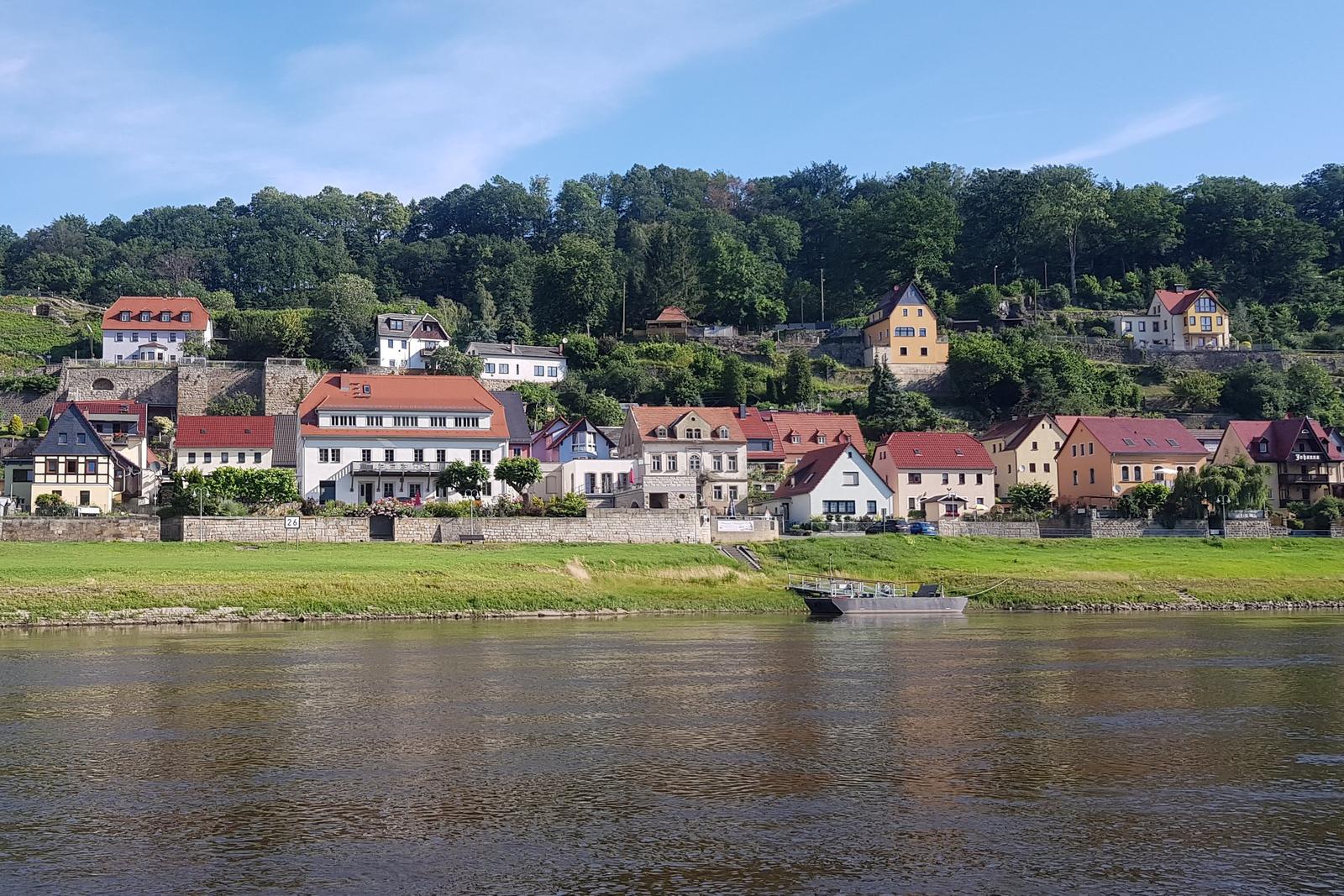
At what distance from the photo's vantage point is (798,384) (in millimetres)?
96562

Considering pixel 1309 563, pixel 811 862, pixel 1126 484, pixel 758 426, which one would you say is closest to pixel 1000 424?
pixel 1126 484

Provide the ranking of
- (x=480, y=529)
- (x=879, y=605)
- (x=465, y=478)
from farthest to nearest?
(x=465, y=478) < (x=480, y=529) < (x=879, y=605)

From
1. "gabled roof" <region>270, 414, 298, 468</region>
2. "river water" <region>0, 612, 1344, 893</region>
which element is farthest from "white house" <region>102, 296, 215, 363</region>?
"river water" <region>0, 612, 1344, 893</region>

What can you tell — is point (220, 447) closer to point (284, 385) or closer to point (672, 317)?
point (284, 385)

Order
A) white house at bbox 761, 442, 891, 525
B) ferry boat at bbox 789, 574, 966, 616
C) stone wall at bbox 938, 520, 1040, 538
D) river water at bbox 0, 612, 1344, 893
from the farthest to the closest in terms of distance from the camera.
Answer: white house at bbox 761, 442, 891, 525, stone wall at bbox 938, 520, 1040, 538, ferry boat at bbox 789, 574, 966, 616, river water at bbox 0, 612, 1344, 893

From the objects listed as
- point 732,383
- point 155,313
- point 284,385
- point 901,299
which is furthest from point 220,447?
point 901,299

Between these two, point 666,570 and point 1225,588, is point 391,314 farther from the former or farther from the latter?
point 1225,588

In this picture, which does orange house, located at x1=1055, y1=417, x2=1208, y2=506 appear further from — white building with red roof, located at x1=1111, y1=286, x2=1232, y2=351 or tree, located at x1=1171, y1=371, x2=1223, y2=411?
white building with red roof, located at x1=1111, y1=286, x2=1232, y2=351

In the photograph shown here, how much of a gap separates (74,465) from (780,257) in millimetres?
100523

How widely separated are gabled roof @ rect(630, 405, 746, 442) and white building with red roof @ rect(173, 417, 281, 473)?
2274 cm

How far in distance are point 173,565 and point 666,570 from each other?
65.0 ft

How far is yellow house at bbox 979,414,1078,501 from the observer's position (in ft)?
267

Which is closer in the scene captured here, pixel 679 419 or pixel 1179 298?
pixel 679 419

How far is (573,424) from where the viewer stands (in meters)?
74.2
